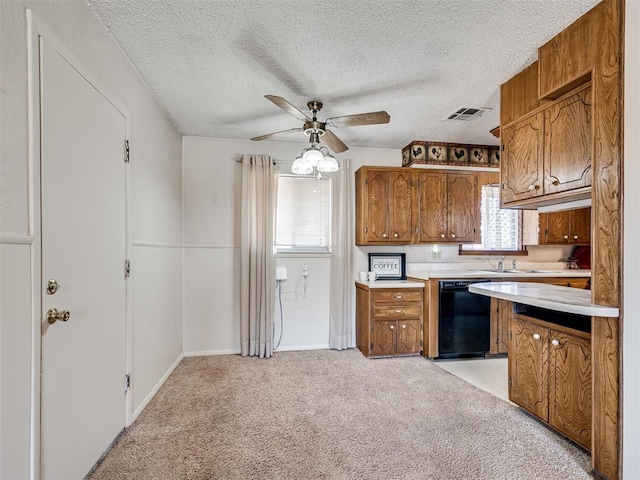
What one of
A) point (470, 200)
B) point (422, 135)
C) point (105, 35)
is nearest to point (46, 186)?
point (105, 35)

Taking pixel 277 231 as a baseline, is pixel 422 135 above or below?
above

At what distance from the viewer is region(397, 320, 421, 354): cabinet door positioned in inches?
143

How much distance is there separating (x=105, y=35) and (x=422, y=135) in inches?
124

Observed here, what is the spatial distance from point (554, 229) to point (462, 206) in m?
1.38

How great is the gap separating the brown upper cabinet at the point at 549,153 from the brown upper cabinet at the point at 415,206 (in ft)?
4.40

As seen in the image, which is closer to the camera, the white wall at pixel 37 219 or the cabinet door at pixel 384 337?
the white wall at pixel 37 219

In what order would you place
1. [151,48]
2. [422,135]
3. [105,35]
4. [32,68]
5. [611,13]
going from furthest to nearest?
[422,135], [151,48], [105,35], [611,13], [32,68]

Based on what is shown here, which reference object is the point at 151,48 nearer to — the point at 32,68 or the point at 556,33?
the point at 32,68

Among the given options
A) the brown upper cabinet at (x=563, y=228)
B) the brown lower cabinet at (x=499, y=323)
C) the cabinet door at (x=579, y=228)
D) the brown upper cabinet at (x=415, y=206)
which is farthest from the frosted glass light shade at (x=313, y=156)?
the cabinet door at (x=579, y=228)

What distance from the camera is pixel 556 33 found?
1.93 meters

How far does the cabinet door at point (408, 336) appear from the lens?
3.62 metres

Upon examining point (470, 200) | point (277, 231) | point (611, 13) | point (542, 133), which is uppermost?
point (611, 13)

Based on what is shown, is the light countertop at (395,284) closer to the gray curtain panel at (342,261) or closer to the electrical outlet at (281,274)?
the gray curtain panel at (342,261)

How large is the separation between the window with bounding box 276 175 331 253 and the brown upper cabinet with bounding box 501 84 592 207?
211 centimetres
